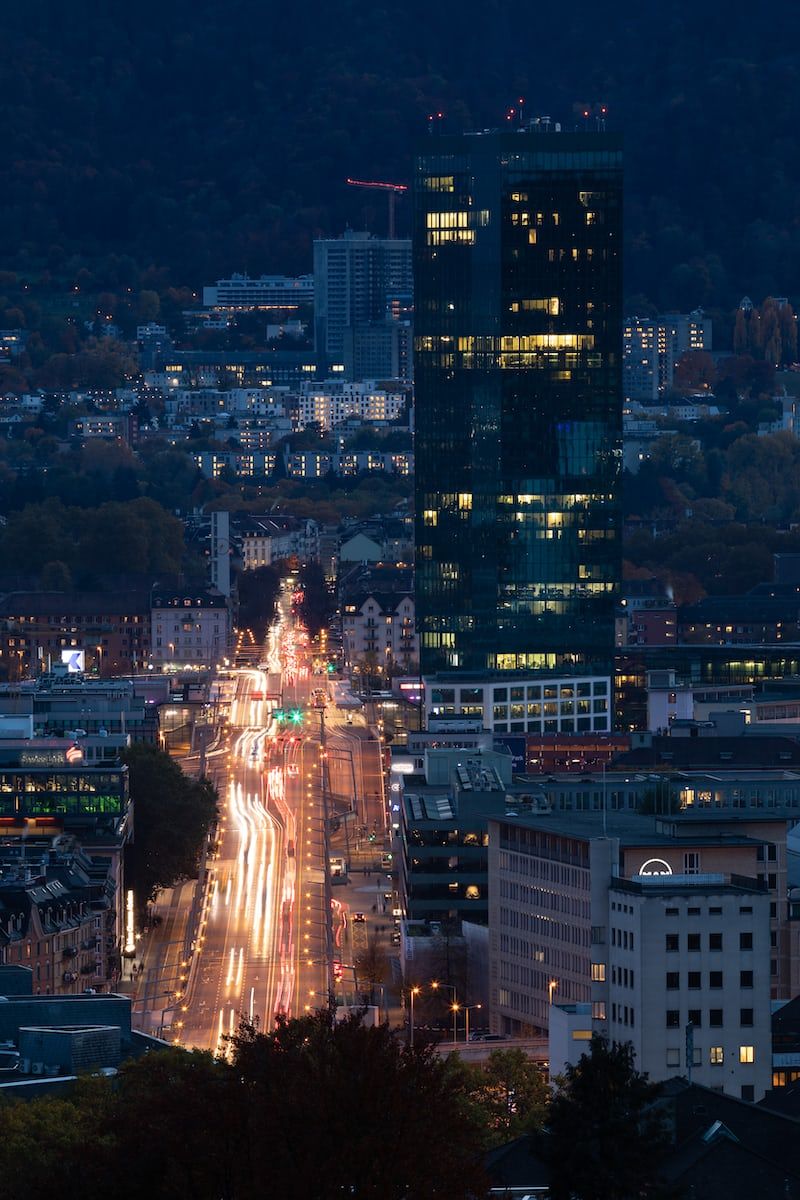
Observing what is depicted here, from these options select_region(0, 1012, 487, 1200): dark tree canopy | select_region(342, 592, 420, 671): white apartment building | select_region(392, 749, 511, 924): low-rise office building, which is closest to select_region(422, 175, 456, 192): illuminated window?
select_region(342, 592, 420, 671): white apartment building

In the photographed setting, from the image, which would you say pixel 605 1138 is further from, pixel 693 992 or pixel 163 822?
pixel 163 822

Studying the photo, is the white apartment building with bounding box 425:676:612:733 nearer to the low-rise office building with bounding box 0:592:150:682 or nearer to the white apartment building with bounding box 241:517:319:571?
the low-rise office building with bounding box 0:592:150:682

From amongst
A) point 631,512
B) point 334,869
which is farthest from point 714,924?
point 631,512

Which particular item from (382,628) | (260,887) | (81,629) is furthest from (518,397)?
(81,629)

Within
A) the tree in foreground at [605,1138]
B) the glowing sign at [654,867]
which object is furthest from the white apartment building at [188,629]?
the tree in foreground at [605,1138]

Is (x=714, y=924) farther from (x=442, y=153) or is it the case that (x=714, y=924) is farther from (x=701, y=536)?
(x=701, y=536)

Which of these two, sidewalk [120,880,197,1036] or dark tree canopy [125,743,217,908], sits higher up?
dark tree canopy [125,743,217,908]
